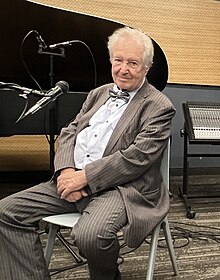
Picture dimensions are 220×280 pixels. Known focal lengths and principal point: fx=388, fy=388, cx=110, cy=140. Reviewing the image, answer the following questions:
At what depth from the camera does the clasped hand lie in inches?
65.9

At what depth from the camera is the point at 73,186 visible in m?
1.67

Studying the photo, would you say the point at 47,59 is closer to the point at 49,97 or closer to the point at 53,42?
the point at 53,42

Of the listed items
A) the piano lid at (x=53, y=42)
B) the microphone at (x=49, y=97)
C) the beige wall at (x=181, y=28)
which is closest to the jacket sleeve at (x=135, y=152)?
the microphone at (x=49, y=97)

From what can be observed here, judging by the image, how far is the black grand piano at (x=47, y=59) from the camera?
8.50 ft

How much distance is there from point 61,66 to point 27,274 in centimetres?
179

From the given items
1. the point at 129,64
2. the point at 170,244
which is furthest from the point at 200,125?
the point at 129,64

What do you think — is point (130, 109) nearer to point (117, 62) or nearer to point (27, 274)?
point (117, 62)

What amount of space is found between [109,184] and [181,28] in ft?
11.0

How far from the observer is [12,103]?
8.45 feet

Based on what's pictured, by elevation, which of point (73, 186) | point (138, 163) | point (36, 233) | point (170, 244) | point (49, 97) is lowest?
point (170, 244)

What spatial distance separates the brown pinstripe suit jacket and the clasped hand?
0.13ft

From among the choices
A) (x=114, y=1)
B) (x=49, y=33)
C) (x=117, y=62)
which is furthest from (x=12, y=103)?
(x=114, y=1)

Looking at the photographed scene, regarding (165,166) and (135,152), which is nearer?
(135,152)

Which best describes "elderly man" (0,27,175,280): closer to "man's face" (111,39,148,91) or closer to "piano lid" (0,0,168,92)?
"man's face" (111,39,148,91)
